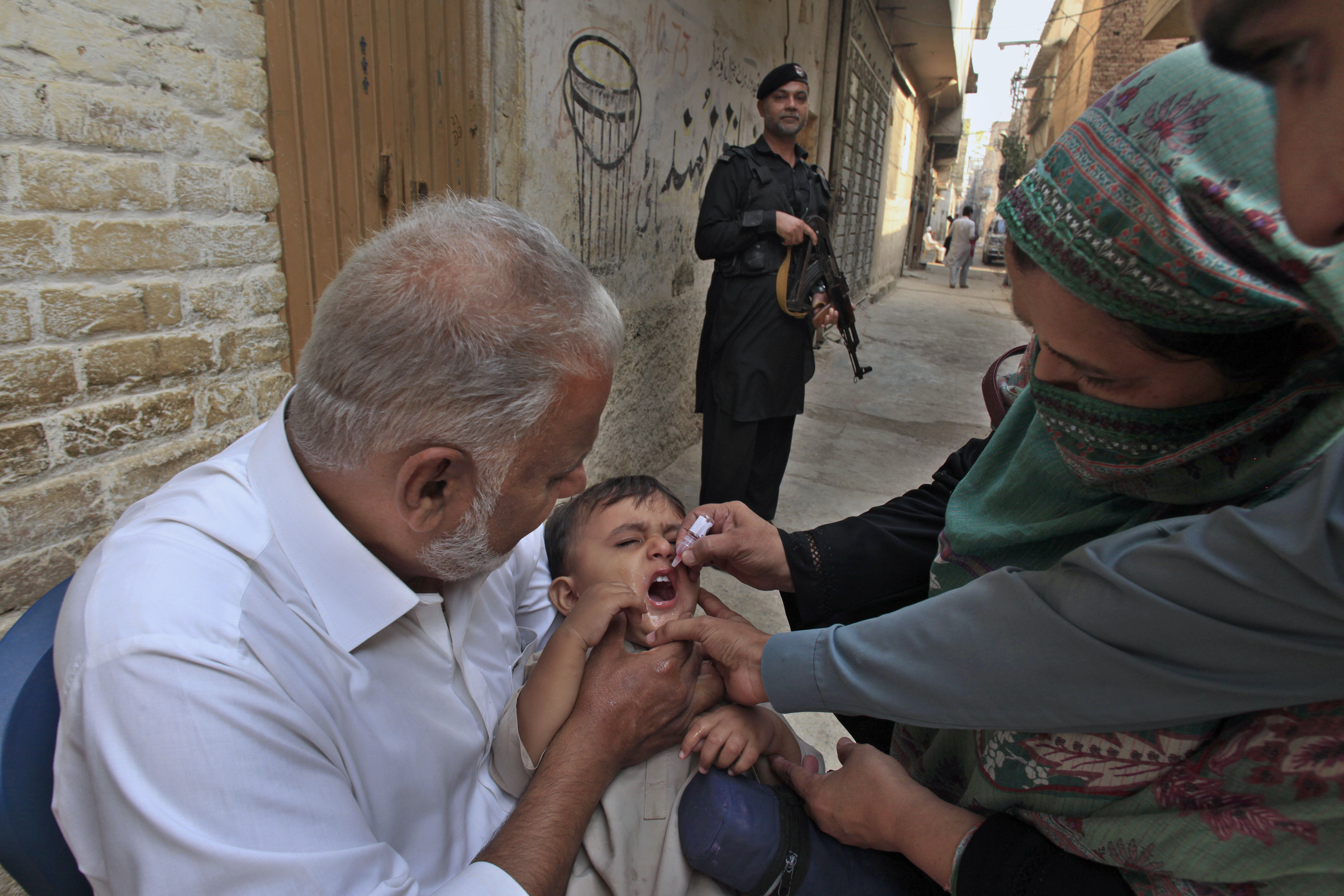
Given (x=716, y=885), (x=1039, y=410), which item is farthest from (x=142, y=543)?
(x=1039, y=410)

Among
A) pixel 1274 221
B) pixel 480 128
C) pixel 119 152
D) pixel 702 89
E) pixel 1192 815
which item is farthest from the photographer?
pixel 702 89

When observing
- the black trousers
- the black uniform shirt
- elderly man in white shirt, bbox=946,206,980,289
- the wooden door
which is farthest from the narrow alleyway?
elderly man in white shirt, bbox=946,206,980,289

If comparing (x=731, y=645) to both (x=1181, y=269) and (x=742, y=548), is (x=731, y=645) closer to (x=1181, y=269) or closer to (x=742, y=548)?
(x=742, y=548)

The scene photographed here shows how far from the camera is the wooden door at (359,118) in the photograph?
225 cm

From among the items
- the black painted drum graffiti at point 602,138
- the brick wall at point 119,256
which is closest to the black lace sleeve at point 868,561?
the brick wall at point 119,256

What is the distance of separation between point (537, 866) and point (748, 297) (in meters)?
3.24

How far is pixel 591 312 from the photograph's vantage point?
1188 mm

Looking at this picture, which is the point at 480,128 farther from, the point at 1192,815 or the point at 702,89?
the point at 1192,815

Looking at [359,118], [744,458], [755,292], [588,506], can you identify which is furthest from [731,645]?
[755,292]

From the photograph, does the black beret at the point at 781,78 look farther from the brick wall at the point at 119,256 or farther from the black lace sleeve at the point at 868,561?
the black lace sleeve at the point at 868,561

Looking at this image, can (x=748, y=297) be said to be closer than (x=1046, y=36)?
Yes

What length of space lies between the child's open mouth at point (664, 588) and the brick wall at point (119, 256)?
56.0 inches

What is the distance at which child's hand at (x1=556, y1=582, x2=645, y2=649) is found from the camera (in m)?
1.51

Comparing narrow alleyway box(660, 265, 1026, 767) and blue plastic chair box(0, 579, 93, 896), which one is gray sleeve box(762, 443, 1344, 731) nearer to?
blue plastic chair box(0, 579, 93, 896)
